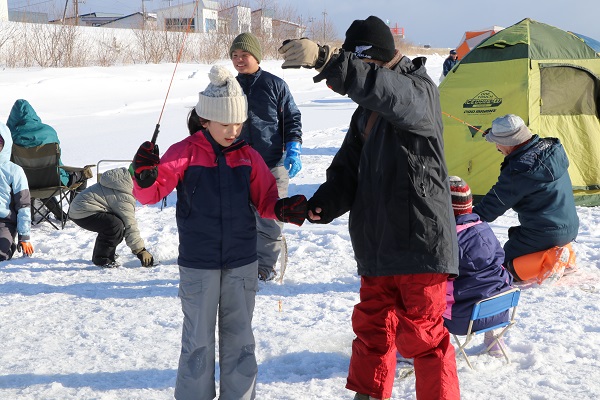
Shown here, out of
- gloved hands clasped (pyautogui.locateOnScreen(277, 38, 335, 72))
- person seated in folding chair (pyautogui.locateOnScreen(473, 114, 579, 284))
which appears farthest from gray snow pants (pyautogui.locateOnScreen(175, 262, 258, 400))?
person seated in folding chair (pyautogui.locateOnScreen(473, 114, 579, 284))

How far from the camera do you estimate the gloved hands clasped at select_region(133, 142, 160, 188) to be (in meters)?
2.79

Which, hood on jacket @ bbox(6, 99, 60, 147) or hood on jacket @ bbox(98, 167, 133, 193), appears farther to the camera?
hood on jacket @ bbox(6, 99, 60, 147)

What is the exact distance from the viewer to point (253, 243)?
3.07m

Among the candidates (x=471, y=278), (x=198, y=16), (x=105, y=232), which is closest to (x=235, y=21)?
(x=198, y=16)

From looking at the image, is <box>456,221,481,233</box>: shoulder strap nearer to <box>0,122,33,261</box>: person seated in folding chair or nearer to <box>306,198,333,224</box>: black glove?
<box>306,198,333,224</box>: black glove

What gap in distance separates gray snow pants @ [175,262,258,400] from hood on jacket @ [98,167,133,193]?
2.77 meters

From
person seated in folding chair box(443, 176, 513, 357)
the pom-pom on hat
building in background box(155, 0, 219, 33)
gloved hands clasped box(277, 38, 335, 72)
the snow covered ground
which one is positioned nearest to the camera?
gloved hands clasped box(277, 38, 335, 72)

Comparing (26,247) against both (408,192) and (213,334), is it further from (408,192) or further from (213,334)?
(408,192)

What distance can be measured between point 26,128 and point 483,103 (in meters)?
5.08

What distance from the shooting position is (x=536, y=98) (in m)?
7.26

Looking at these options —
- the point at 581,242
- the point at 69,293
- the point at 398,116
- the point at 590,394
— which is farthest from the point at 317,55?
the point at 581,242

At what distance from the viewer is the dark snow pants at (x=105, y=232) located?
17.8 feet

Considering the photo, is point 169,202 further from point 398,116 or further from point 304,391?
point 398,116

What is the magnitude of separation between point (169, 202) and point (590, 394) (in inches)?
214
